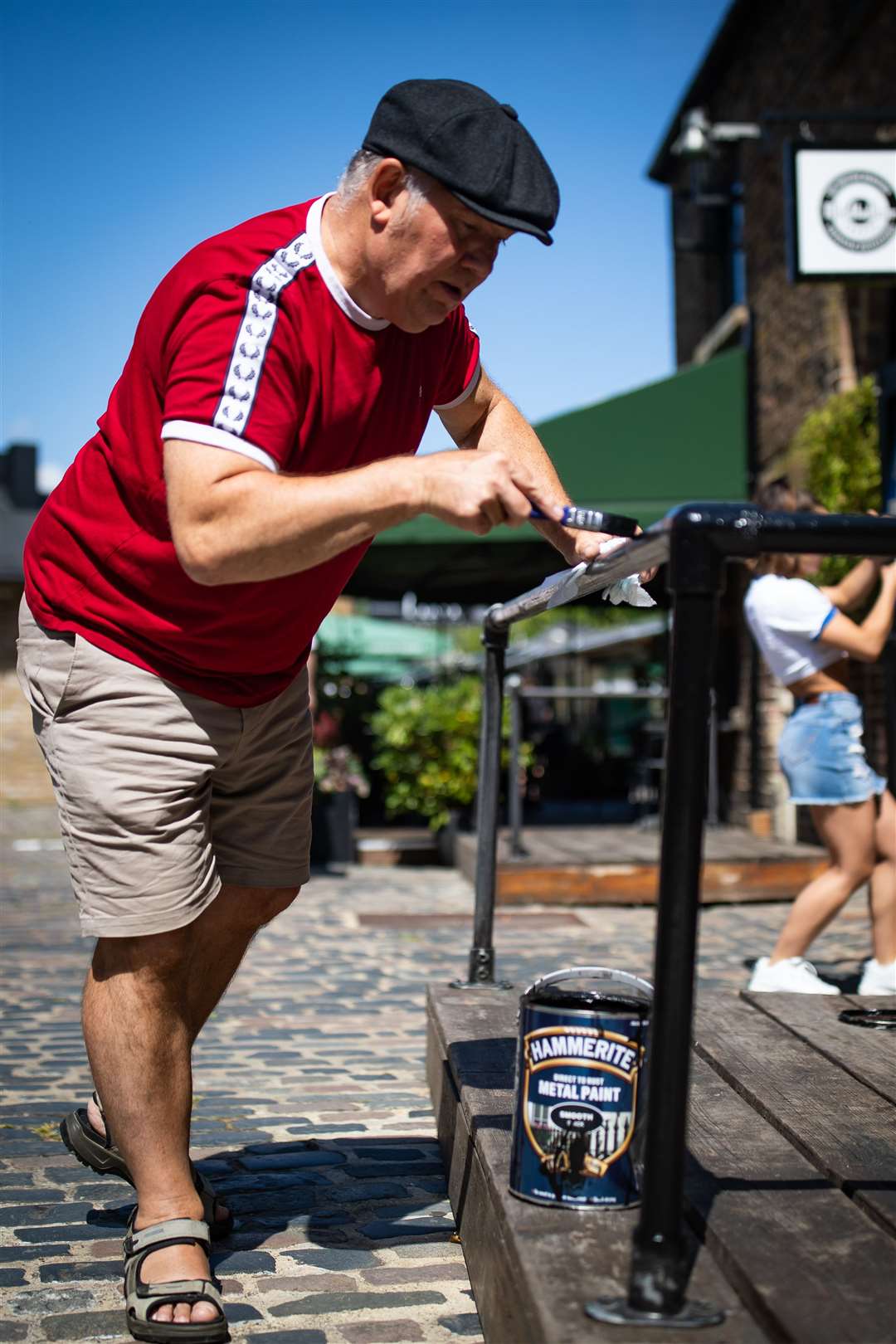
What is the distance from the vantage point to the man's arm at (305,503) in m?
1.96

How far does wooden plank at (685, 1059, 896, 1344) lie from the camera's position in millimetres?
1651

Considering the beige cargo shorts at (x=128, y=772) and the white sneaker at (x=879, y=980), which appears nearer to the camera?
the beige cargo shorts at (x=128, y=772)

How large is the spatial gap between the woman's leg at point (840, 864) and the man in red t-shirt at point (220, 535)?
241cm

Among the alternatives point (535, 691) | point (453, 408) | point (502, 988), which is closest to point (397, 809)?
point (535, 691)

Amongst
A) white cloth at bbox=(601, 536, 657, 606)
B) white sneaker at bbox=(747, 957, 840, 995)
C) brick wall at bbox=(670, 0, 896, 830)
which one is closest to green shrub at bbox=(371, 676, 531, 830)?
brick wall at bbox=(670, 0, 896, 830)

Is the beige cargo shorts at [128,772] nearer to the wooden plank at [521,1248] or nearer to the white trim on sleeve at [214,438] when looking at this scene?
the white trim on sleeve at [214,438]

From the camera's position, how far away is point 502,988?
12.5 ft

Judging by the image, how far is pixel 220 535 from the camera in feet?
6.61

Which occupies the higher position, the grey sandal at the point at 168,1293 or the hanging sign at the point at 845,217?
the hanging sign at the point at 845,217

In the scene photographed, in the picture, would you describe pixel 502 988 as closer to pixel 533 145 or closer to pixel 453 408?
pixel 453 408

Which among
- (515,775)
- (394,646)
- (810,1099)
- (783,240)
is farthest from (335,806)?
(394,646)

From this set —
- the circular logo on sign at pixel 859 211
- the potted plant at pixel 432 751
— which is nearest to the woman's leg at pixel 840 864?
the circular logo on sign at pixel 859 211

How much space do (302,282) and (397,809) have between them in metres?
8.56

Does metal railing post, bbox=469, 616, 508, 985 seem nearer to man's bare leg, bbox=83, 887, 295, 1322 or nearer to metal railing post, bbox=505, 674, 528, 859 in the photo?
man's bare leg, bbox=83, 887, 295, 1322
